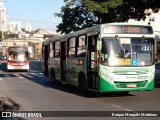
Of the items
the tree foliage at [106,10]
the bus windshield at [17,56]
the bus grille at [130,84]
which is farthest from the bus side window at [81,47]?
the bus windshield at [17,56]

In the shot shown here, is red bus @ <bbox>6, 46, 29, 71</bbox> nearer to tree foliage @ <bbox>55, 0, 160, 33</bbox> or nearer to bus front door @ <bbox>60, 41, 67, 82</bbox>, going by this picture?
tree foliage @ <bbox>55, 0, 160, 33</bbox>

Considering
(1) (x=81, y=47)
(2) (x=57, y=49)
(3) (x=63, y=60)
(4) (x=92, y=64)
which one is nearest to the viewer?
(4) (x=92, y=64)

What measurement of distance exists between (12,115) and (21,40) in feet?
442

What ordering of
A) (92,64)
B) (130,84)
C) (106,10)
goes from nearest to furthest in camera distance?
(130,84), (92,64), (106,10)

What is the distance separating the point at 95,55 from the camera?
1598cm

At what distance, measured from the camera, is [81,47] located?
17.8m

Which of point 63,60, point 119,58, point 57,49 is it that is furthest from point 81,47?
point 57,49

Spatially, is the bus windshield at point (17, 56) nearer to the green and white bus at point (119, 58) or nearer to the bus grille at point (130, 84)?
the green and white bus at point (119, 58)

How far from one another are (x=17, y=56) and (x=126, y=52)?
29285mm

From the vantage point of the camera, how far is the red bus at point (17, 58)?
43.5 meters

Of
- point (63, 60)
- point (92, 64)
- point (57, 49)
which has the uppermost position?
point (57, 49)

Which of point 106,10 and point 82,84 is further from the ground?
point 106,10

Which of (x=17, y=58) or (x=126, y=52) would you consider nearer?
(x=126, y=52)

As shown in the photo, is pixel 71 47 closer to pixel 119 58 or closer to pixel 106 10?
pixel 119 58
